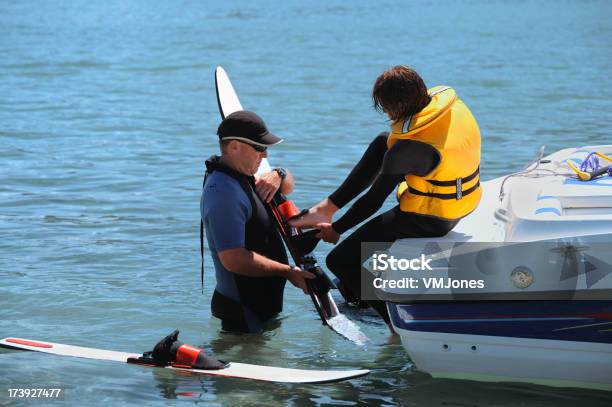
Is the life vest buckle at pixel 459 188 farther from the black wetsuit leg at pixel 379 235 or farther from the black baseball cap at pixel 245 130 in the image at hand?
the black baseball cap at pixel 245 130

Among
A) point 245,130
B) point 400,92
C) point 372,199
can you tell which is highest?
point 400,92

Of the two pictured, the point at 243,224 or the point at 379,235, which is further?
the point at 243,224

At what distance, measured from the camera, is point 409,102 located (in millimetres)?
4602

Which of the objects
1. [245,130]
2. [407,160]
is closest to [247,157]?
[245,130]

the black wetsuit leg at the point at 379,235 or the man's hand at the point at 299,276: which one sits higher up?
the black wetsuit leg at the point at 379,235

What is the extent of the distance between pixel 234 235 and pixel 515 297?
54.5 inches

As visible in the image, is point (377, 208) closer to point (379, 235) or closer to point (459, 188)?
point (379, 235)

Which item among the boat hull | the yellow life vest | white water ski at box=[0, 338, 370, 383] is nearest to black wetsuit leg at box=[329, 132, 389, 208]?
the yellow life vest

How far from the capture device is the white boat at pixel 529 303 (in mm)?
4344

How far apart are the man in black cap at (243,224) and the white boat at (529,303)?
0.78m

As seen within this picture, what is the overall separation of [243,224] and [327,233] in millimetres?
432

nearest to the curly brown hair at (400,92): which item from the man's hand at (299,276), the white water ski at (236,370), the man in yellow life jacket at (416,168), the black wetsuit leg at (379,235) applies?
the man in yellow life jacket at (416,168)

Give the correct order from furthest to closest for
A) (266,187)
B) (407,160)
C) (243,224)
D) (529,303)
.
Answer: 1. (266,187)
2. (243,224)
3. (407,160)
4. (529,303)

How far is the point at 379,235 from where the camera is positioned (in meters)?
4.87
